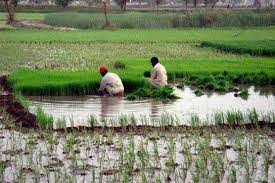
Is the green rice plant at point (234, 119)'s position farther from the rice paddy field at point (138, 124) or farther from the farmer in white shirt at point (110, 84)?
the farmer in white shirt at point (110, 84)

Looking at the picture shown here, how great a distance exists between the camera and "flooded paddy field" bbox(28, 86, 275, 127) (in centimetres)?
1026

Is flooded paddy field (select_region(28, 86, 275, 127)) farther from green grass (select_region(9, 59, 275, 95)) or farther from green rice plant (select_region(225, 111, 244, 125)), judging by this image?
green rice plant (select_region(225, 111, 244, 125))

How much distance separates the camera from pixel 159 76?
12938mm

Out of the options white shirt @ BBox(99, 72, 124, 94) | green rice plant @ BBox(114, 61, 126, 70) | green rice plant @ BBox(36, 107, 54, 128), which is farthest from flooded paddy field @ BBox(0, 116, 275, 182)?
green rice plant @ BBox(114, 61, 126, 70)

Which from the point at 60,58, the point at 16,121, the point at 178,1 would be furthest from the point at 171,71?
the point at 178,1

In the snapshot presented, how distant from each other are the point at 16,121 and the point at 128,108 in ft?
8.15

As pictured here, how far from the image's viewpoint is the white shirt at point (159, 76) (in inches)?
504

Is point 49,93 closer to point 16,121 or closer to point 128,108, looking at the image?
point 128,108

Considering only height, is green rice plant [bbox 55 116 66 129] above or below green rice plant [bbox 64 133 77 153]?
below

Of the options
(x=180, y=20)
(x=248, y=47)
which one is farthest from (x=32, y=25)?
(x=248, y=47)

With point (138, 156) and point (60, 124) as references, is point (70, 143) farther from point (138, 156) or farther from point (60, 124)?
point (60, 124)

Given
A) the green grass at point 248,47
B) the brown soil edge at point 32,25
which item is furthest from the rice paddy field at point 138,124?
the brown soil edge at point 32,25

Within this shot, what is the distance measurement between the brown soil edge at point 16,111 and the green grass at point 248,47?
1270 cm

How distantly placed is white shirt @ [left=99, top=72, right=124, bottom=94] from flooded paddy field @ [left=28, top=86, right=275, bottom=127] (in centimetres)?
25
